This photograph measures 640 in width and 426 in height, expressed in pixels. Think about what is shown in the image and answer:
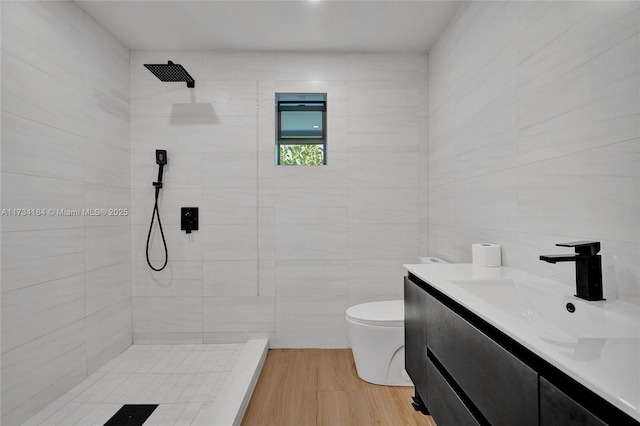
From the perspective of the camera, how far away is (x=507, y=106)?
5.05ft

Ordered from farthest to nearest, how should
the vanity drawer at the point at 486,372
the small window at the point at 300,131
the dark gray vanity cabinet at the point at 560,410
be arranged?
1. the small window at the point at 300,131
2. the vanity drawer at the point at 486,372
3. the dark gray vanity cabinet at the point at 560,410

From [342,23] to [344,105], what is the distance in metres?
0.58

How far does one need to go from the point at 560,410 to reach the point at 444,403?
62 centimetres

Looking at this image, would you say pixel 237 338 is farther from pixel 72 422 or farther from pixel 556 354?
pixel 556 354

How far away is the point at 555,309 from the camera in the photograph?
1.08 meters

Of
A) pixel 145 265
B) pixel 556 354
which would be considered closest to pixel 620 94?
pixel 556 354

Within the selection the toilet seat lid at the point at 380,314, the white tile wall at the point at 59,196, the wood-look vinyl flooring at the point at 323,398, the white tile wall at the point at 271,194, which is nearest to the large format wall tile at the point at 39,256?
the white tile wall at the point at 59,196

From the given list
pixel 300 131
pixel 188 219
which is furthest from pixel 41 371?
pixel 300 131

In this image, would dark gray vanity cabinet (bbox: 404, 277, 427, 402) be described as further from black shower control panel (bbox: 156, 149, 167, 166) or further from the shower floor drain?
black shower control panel (bbox: 156, 149, 167, 166)

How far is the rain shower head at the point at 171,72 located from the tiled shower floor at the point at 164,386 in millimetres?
2036

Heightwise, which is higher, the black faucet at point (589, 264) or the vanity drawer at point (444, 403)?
the black faucet at point (589, 264)

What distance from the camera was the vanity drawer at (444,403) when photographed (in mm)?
991

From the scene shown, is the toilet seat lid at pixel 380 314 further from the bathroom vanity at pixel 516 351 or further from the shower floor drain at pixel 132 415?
the shower floor drain at pixel 132 415

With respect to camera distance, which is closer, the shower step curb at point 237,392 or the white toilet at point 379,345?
the shower step curb at point 237,392
